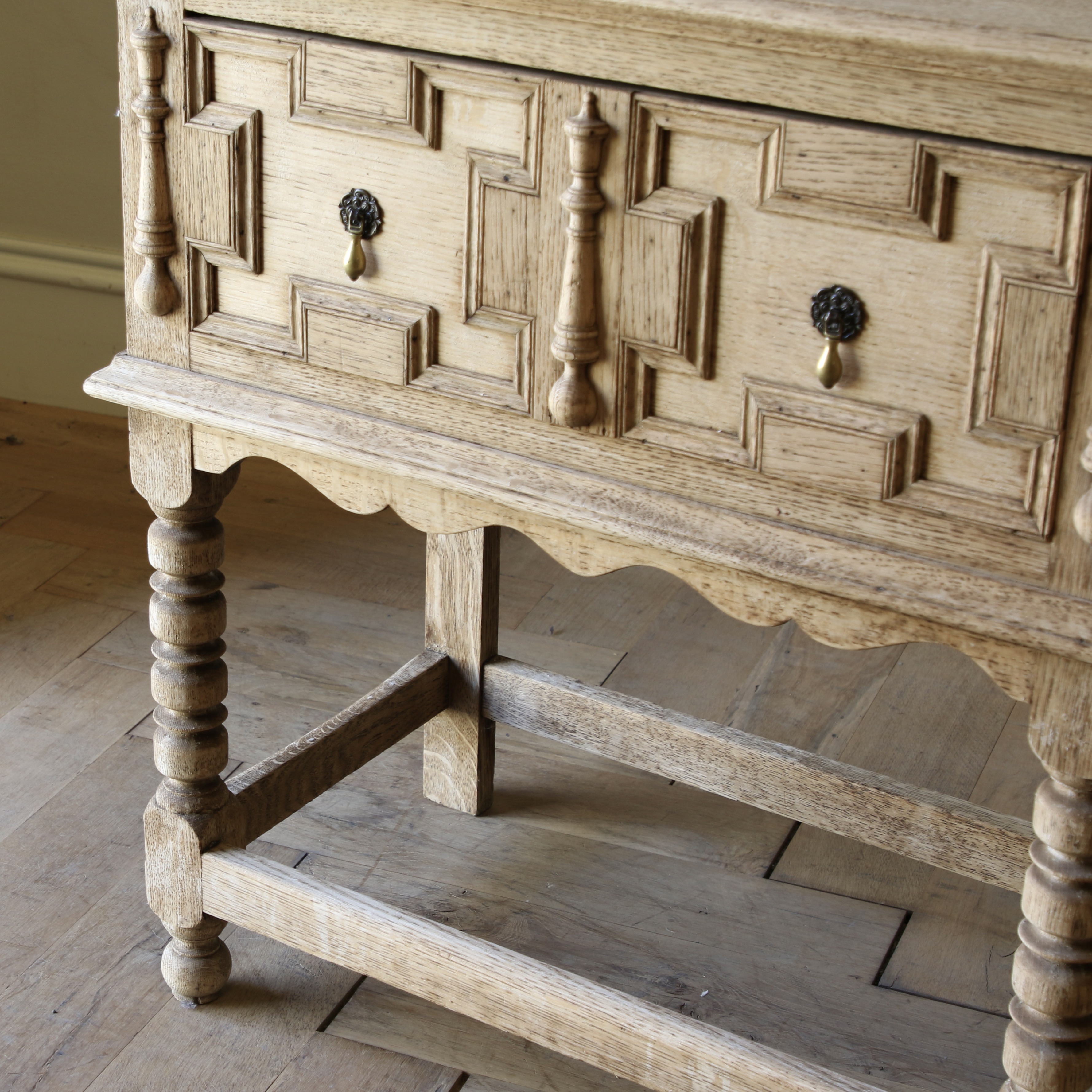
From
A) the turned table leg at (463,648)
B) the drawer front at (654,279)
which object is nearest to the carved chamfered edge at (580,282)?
the drawer front at (654,279)

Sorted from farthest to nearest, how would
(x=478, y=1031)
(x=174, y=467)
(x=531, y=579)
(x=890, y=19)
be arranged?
(x=531, y=579)
(x=478, y=1031)
(x=174, y=467)
(x=890, y=19)

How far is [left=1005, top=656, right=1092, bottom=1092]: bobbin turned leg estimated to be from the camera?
2.91ft

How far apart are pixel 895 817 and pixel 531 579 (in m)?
0.89

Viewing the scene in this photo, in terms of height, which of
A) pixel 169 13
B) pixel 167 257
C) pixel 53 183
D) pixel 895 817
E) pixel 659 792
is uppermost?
pixel 169 13

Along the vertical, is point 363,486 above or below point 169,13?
below

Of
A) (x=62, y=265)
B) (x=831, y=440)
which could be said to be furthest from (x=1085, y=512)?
(x=62, y=265)

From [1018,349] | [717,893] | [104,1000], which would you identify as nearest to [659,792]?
[717,893]

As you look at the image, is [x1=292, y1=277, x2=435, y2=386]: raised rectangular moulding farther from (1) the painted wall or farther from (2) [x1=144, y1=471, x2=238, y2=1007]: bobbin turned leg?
(1) the painted wall

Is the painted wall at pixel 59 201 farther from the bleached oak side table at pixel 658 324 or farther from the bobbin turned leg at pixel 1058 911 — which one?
the bobbin turned leg at pixel 1058 911

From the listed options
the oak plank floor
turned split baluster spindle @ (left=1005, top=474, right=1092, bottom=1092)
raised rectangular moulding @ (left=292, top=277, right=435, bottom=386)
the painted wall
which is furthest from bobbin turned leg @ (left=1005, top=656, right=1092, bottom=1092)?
the painted wall

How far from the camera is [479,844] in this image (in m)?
1.57

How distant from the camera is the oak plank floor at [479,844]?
1307 mm

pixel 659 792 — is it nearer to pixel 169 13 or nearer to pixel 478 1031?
pixel 478 1031

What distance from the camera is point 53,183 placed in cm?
249
